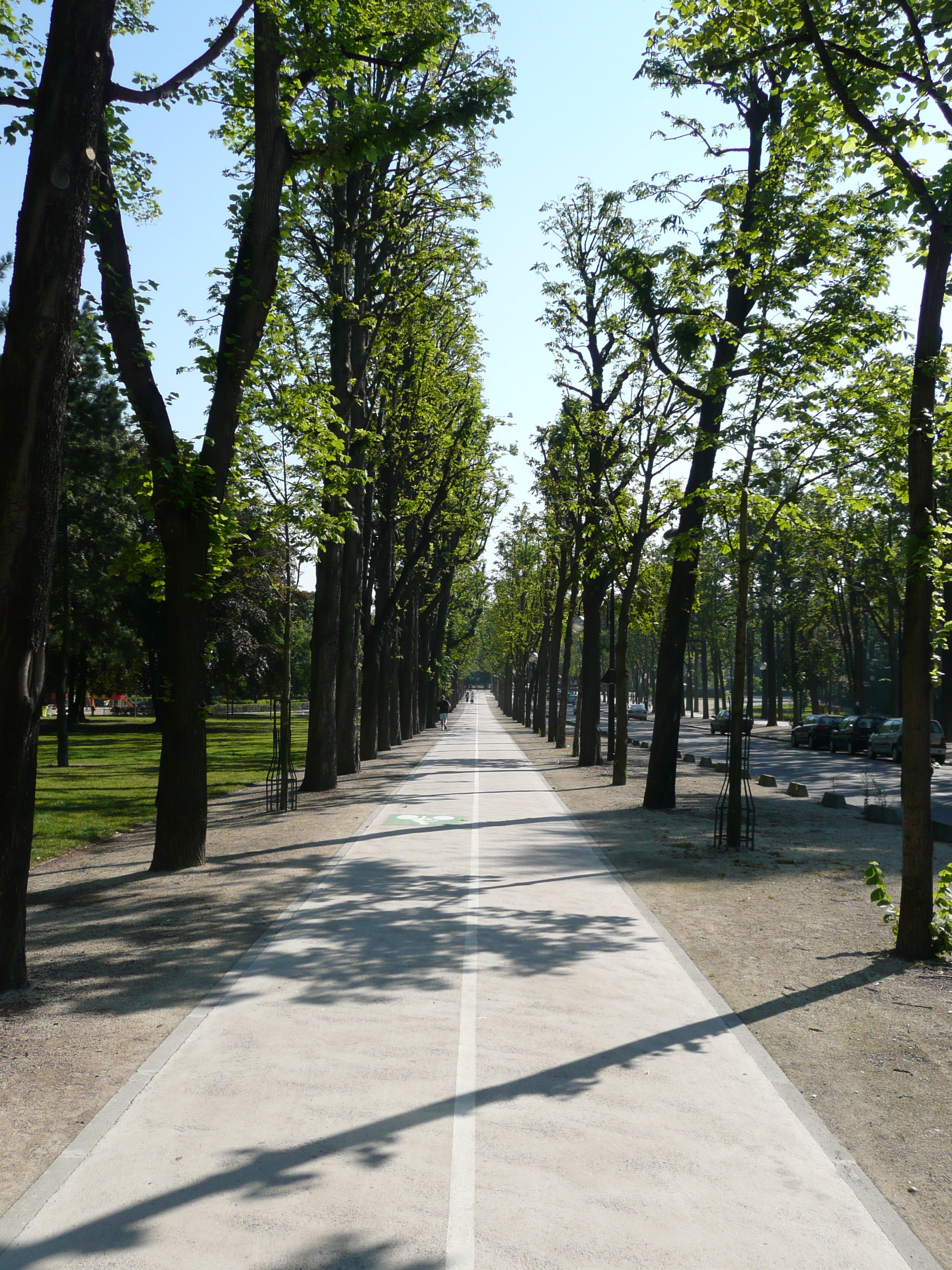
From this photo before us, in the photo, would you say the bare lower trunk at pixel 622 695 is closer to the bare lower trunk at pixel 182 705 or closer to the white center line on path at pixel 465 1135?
the bare lower trunk at pixel 182 705

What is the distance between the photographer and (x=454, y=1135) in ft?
16.0

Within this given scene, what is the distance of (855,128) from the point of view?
9.55 m

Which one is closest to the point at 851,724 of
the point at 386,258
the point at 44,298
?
the point at 386,258

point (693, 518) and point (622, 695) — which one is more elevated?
point (693, 518)

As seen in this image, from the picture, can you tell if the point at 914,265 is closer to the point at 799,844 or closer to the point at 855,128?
the point at 855,128

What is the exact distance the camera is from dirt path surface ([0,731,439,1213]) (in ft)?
17.5

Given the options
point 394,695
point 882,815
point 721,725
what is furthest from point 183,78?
point 721,725

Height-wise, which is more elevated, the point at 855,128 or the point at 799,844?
the point at 855,128

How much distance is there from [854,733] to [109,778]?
3078 centimetres

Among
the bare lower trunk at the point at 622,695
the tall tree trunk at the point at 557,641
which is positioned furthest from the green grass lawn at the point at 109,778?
the tall tree trunk at the point at 557,641

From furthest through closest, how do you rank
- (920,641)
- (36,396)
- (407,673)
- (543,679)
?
(543,679) < (407,673) < (920,641) < (36,396)

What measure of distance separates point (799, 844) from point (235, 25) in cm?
1274

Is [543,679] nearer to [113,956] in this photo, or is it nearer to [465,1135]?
[113,956]

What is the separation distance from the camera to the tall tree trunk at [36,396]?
7.12m
